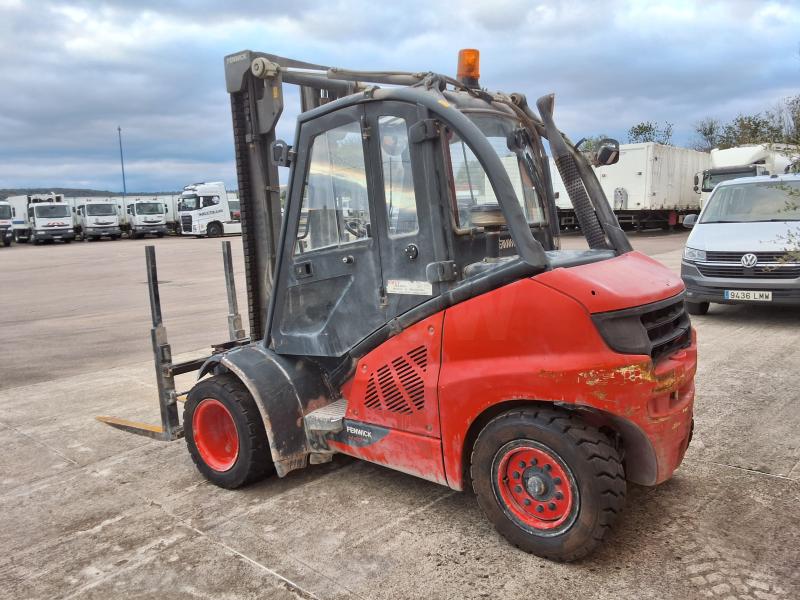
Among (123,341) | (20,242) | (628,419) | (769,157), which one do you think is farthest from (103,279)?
(20,242)

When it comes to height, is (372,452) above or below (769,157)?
below

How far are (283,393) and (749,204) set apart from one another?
7.90 metres

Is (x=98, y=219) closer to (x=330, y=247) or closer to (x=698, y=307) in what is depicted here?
(x=698, y=307)

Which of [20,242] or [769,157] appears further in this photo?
[20,242]

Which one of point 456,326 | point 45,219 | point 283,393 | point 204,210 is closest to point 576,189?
point 456,326

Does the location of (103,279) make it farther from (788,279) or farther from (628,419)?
(628,419)

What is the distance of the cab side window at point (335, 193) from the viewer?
3.60 metres

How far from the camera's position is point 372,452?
12.0ft

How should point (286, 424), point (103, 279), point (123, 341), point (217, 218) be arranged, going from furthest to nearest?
point (217, 218) < point (103, 279) < point (123, 341) < point (286, 424)

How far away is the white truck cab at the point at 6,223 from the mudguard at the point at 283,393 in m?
42.0

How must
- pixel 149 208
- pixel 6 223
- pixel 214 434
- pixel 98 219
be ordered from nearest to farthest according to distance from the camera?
pixel 214 434 < pixel 6 223 < pixel 98 219 < pixel 149 208

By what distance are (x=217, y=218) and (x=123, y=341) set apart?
2933 centimetres

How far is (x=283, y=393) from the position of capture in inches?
155

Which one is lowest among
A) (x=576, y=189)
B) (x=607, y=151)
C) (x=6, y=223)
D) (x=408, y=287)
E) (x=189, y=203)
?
(x=408, y=287)
